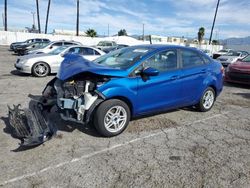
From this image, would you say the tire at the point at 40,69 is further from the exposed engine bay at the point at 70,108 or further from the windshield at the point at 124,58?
the exposed engine bay at the point at 70,108

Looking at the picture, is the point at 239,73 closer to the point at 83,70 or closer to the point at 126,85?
the point at 126,85

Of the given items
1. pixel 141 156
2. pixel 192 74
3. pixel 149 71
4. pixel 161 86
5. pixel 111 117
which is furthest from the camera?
pixel 192 74

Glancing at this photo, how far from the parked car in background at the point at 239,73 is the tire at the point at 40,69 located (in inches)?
296

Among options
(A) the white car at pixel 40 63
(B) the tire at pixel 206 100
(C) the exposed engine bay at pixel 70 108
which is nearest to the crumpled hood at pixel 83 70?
(C) the exposed engine bay at pixel 70 108

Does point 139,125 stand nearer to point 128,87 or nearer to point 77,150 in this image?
point 128,87

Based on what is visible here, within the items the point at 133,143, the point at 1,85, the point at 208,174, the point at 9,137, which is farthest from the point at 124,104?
the point at 1,85

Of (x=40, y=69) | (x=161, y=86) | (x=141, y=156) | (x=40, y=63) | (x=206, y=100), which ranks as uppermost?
(x=40, y=63)

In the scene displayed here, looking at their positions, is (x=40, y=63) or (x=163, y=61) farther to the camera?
(x=40, y=63)

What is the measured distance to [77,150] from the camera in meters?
3.54

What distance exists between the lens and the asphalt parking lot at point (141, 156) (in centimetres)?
283

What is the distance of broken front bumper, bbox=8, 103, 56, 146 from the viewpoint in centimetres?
338

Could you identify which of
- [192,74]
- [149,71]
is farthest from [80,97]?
[192,74]

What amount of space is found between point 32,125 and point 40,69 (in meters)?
6.50

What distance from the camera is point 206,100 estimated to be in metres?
5.60
